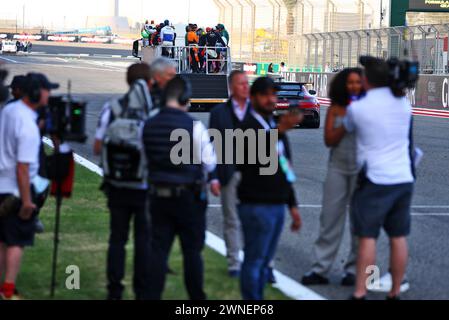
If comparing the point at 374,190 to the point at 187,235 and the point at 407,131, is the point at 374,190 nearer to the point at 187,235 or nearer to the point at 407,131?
the point at 407,131

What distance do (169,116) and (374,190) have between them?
5.45 ft

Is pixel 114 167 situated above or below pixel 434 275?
above

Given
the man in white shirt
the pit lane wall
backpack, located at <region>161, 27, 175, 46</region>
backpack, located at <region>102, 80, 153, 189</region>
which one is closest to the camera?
backpack, located at <region>102, 80, 153, 189</region>

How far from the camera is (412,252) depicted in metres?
10.3

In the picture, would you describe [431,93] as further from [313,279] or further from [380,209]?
[380,209]

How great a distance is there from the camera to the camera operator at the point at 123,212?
24.5 feet

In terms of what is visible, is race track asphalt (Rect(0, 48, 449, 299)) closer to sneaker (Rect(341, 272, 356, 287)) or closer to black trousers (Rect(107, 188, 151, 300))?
sneaker (Rect(341, 272, 356, 287))

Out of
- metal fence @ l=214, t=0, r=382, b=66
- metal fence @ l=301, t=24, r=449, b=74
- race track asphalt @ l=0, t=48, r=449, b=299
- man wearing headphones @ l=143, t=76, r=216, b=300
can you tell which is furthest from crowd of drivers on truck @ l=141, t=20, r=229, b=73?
man wearing headphones @ l=143, t=76, r=216, b=300

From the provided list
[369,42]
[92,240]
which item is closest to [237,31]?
[369,42]

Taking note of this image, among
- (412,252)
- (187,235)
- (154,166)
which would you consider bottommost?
(412,252)

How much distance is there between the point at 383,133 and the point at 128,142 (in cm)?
180

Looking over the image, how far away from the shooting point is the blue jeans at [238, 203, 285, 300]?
6961mm

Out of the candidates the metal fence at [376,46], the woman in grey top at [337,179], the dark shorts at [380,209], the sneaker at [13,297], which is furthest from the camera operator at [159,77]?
the metal fence at [376,46]

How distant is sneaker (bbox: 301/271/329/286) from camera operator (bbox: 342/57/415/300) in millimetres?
921
